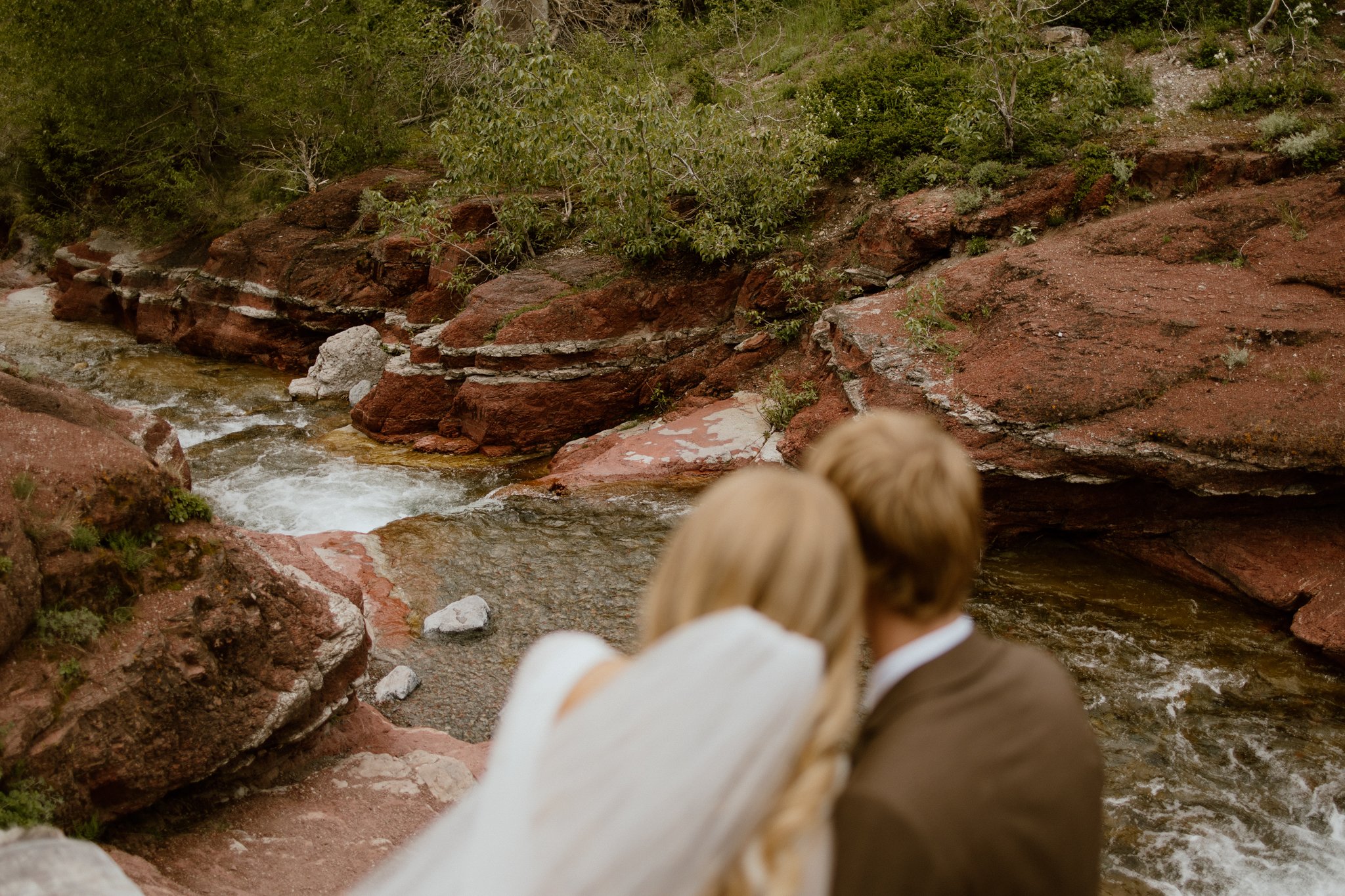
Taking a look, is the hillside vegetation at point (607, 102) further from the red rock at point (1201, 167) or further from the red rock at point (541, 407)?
the red rock at point (541, 407)

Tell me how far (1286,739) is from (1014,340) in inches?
174

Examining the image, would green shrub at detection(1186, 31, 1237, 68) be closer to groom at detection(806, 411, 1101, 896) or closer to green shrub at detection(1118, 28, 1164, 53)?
green shrub at detection(1118, 28, 1164, 53)

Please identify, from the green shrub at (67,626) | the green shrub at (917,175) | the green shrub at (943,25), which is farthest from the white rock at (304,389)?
the green shrub at (943,25)

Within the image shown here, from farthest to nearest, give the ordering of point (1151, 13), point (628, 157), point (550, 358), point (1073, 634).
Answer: point (1151, 13) < point (550, 358) < point (628, 157) < point (1073, 634)

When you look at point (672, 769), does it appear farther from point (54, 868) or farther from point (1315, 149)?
point (1315, 149)

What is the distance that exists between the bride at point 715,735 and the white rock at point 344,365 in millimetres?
15088

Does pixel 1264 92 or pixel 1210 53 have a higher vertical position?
pixel 1210 53

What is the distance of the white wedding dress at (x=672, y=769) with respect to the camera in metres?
1.42

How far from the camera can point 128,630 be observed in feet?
14.9

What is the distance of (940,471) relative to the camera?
1.71 m

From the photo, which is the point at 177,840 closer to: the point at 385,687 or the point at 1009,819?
the point at 385,687

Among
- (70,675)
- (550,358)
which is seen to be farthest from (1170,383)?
(70,675)

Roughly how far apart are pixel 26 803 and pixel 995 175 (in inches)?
473

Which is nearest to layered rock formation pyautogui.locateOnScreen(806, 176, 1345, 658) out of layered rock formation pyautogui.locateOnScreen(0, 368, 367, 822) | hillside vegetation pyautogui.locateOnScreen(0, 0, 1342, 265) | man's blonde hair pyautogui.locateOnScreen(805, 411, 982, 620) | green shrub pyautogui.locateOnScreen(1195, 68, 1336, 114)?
hillside vegetation pyautogui.locateOnScreen(0, 0, 1342, 265)
